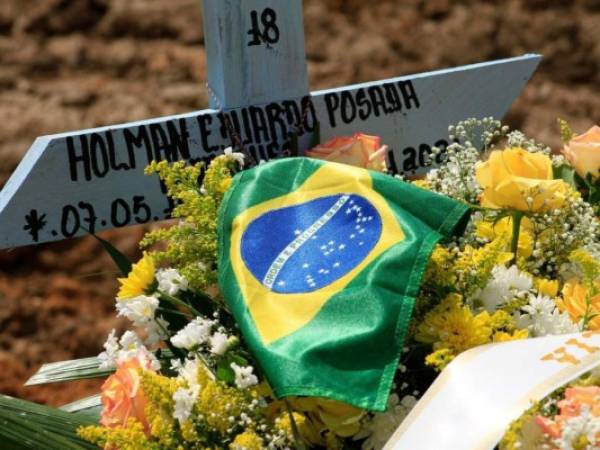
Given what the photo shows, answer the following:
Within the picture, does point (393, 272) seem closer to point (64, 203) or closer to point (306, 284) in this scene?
point (306, 284)

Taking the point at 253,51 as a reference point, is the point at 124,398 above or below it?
below

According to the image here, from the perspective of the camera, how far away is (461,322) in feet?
3.29

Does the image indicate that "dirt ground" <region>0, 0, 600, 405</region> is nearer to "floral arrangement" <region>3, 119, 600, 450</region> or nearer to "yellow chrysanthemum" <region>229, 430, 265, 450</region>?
"floral arrangement" <region>3, 119, 600, 450</region>

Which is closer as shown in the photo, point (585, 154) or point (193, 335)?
point (193, 335)

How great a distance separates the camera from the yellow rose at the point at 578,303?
1.05 m

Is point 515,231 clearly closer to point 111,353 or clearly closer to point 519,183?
point 519,183

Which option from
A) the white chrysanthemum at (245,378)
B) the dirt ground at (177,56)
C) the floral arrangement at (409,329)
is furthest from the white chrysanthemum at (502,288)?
the dirt ground at (177,56)

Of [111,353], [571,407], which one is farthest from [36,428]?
[571,407]

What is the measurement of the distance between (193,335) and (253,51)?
522 millimetres

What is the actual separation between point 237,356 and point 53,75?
3.04 meters

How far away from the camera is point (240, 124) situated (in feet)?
4.65

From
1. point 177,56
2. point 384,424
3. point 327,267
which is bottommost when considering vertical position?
point 177,56

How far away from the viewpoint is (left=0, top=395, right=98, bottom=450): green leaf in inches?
42.6

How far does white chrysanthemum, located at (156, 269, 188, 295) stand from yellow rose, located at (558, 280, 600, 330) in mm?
365
